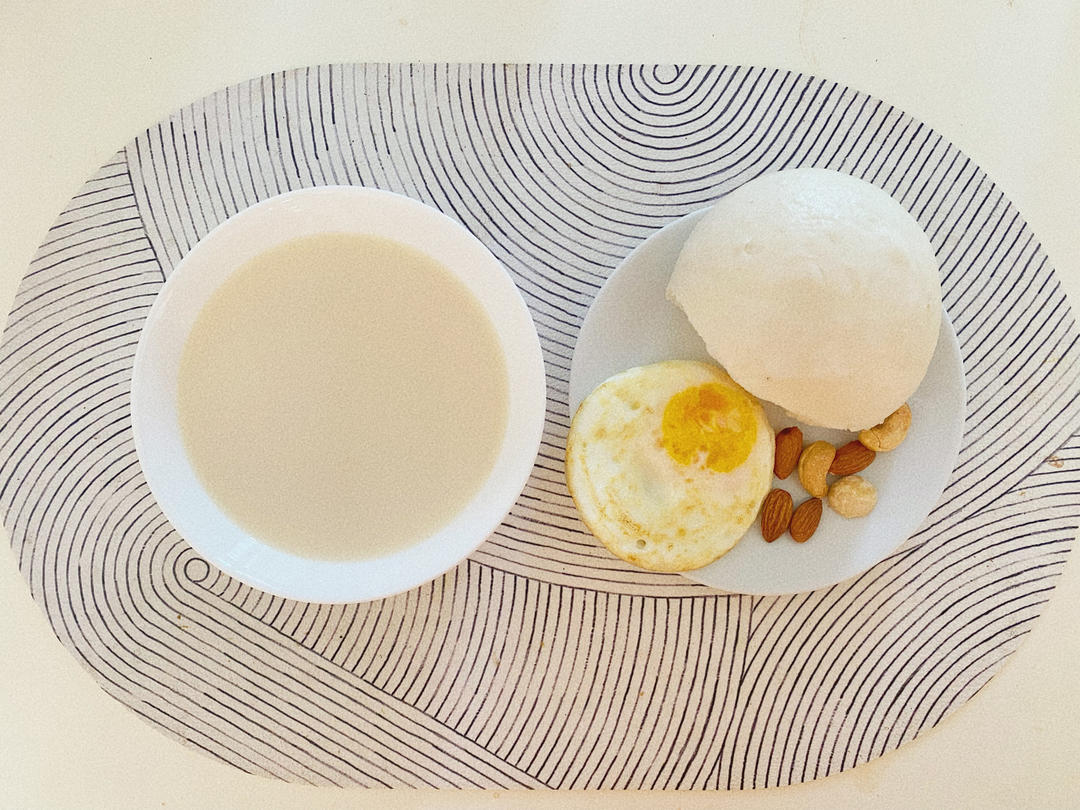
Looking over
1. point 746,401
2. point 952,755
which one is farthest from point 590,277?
point 952,755

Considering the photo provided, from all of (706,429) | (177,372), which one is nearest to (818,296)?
(706,429)

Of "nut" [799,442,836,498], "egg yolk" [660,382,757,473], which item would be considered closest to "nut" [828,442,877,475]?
"nut" [799,442,836,498]

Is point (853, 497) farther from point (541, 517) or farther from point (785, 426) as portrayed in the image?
point (541, 517)

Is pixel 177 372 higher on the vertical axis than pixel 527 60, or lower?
lower

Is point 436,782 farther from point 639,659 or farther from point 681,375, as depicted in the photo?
point 681,375

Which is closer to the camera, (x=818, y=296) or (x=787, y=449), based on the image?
(x=818, y=296)

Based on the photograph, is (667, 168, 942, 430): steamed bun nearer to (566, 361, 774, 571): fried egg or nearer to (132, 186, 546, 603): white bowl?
(566, 361, 774, 571): fried egg
